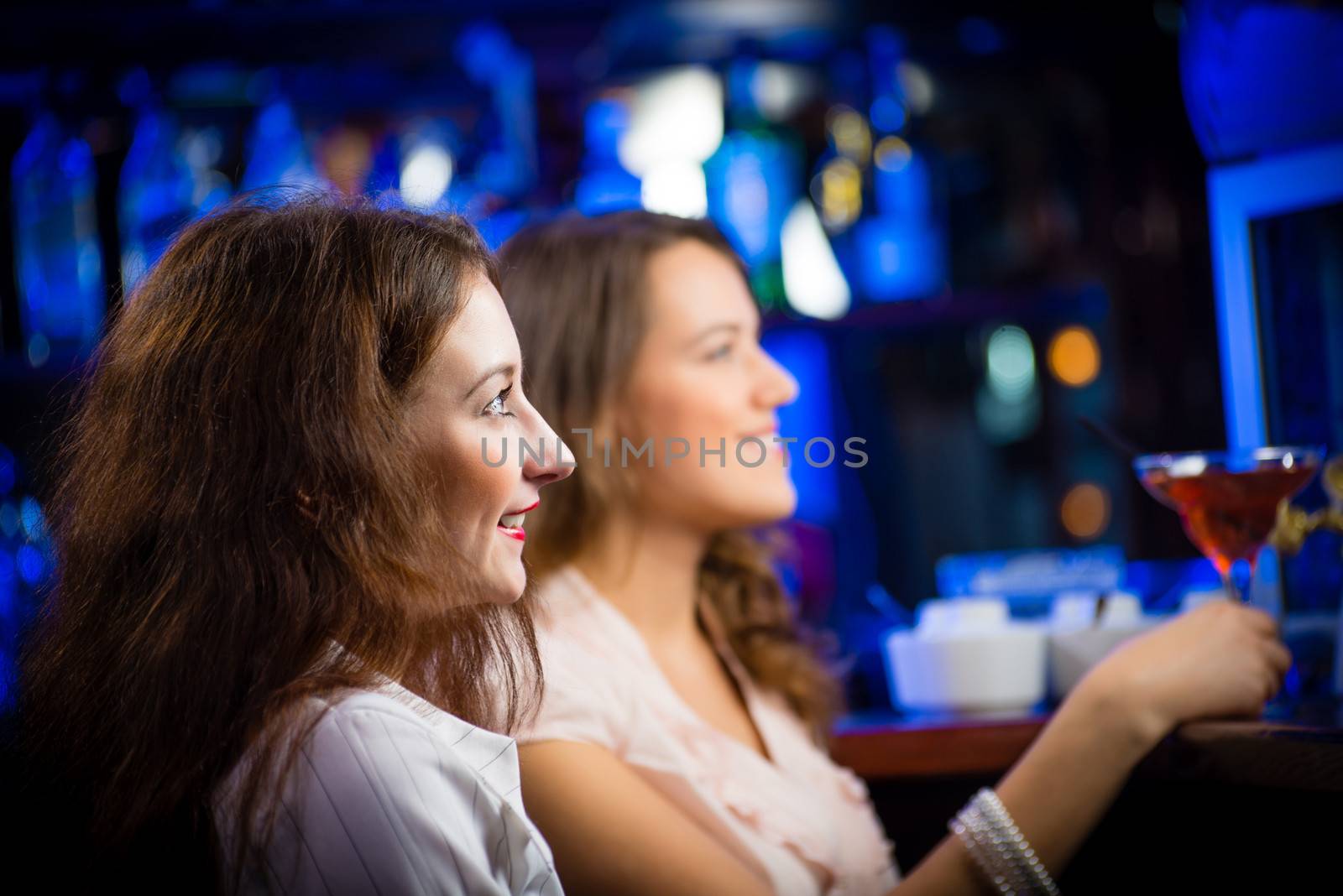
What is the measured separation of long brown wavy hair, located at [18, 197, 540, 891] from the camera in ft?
2.53

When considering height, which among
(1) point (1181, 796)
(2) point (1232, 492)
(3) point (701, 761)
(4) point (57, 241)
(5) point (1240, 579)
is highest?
(4) point (57, 241)

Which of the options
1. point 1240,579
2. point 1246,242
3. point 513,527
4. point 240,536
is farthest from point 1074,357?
point 240,536

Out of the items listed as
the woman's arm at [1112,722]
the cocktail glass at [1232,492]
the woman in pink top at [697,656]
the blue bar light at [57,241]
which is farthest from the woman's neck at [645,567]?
the blue bar light at [57,241]

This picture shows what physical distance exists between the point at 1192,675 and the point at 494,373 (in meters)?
0.75

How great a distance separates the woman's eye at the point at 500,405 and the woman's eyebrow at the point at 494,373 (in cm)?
1

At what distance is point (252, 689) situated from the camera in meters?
0.78

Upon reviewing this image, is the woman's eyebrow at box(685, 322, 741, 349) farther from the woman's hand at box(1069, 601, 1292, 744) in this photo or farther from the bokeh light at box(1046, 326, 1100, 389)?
the bokeh light at box(1046, 326, 1100, 389)

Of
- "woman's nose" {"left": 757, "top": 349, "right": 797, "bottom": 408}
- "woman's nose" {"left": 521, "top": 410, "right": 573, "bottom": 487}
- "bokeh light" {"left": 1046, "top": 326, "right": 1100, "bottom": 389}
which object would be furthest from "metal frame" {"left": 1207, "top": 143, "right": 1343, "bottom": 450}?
"woman's nose" {"left": 521, "top": 410, "right": 573, "bottom": 487}

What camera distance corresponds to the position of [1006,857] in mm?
1169

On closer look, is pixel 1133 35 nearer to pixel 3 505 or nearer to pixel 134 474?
pixel 134 474

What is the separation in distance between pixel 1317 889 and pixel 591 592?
84cm

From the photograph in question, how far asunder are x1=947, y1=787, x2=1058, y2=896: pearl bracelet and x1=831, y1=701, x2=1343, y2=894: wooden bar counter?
0.48ft

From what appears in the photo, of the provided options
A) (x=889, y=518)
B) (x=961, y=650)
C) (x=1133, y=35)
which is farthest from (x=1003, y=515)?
(x=961, y=650)

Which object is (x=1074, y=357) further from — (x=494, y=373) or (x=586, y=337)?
(x=494, y=373)
